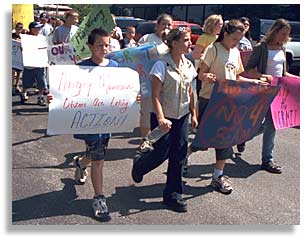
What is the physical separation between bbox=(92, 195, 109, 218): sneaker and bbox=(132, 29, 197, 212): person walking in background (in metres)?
0.57

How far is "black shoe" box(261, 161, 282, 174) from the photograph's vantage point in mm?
5570

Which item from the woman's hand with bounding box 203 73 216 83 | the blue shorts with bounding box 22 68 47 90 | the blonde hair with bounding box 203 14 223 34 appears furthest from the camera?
the blue shorts with bounding box 22 68 47 90

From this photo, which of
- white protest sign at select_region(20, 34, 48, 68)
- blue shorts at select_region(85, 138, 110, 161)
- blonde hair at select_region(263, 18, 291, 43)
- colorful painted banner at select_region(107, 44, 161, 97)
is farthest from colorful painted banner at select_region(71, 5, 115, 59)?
white protest sign at select_region(20, 34, 48, 68)

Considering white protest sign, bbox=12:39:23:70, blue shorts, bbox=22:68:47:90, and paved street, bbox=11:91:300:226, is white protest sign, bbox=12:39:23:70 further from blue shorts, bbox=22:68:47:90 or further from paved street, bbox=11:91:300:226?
paved street, bbox=11:91:300:226

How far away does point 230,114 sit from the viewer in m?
4.71

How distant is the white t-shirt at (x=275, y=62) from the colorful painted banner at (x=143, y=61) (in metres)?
1.28

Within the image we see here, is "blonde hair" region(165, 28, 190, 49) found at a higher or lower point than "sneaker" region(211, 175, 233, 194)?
higher

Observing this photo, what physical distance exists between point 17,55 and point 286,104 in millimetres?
5343

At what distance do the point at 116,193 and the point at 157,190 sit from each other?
1.35ft

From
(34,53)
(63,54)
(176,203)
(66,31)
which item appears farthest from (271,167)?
(34,53)

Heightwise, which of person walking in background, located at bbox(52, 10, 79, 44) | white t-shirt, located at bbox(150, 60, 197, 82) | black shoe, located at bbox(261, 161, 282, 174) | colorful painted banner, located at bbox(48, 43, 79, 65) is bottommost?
black shoe, located at bbox(261, 161, 282, 174)

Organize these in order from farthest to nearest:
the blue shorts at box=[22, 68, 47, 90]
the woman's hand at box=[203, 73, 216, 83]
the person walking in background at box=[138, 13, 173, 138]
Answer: the blue shorts at box=[22, 68, 47, 90] → the person walking in background at box=[138, 13, 173, 138] → the woman's hand at box=[203, 73, 216, 83]

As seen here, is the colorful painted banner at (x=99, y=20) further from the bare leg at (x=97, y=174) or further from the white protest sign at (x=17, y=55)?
the white protest sign at (x=17, y=55)

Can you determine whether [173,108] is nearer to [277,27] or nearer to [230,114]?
[230,114]
